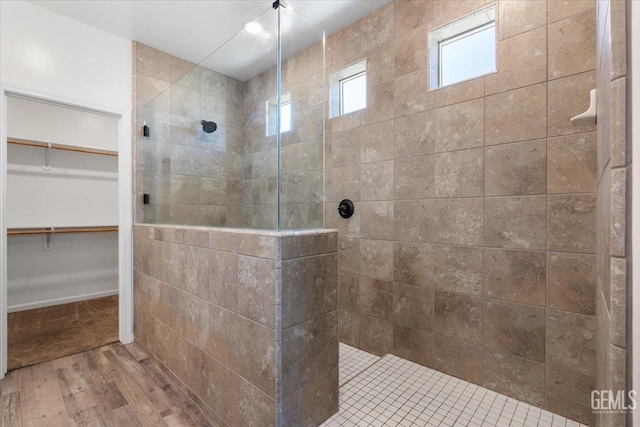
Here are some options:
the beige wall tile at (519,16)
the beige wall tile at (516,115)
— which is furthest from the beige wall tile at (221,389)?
the beige wall tile at (519,16)

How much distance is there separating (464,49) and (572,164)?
1023mm

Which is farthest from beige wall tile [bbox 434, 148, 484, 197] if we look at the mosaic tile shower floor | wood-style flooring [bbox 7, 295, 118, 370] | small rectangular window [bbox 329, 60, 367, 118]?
wood-style flooring [bbox 7, 295, 118, 370]

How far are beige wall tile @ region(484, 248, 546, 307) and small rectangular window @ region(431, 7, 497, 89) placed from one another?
3.56ft

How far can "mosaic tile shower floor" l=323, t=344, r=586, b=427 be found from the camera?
1.47 meters

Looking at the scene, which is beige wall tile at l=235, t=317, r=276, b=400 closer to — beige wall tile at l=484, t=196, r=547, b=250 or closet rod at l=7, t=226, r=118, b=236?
beige wall tile at l=484, t=196, r=547, b=250

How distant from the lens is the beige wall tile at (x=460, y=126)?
1.74m

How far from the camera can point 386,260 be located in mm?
2188

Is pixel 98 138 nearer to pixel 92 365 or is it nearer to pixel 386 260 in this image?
pixel 92 365

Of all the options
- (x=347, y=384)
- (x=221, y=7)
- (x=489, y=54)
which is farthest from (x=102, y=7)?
(x=347, y=384)

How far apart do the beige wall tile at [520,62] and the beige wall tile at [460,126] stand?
13 cm

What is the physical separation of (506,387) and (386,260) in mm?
1005

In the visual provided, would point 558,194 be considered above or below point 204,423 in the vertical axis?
above

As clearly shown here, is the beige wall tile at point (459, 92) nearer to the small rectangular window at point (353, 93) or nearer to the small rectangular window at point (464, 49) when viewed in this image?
the small rectangular window at point (464, 49)

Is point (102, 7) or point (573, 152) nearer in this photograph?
point (573, 152)
